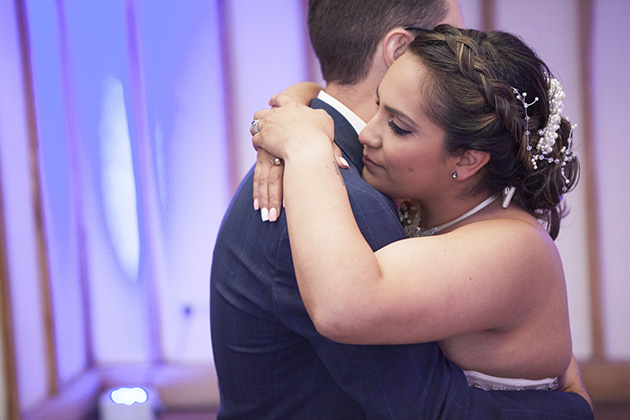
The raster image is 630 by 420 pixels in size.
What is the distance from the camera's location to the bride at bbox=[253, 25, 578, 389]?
1.00m

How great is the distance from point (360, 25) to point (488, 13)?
2.15 meters

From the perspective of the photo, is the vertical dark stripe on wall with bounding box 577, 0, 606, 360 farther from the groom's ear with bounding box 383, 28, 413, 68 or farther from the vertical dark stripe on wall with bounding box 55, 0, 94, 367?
the vertical dark stripe on wall with bounding box 55, 0, 94, 367

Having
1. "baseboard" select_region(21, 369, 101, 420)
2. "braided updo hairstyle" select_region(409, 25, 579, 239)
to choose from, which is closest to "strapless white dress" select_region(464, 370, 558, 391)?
"braided updo hairstyle" select_region(409, 25, 579, 239)

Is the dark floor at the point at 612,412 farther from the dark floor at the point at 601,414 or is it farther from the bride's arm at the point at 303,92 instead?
the bride's arm at the point at 303,92

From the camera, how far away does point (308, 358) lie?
1.27 metres

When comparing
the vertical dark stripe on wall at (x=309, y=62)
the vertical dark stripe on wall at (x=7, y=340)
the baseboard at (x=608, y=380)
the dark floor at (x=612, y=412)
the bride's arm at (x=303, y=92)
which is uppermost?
the vertical dark stripe on wall at (x=309, y=62)

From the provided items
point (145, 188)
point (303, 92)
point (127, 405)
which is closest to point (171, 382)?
point (127, 405)

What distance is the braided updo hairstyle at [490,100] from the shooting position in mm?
1172

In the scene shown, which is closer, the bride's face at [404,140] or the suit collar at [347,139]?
the bride's face at [404,140]

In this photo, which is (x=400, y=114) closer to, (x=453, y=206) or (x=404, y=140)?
(x=404, y=140)

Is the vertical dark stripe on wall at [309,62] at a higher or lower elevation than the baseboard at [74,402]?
higher

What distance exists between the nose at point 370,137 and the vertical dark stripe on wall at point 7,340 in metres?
1.98

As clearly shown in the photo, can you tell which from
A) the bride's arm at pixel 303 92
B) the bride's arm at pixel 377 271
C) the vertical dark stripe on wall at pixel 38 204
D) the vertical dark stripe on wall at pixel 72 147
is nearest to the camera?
the bride's arm at pixel 377 271

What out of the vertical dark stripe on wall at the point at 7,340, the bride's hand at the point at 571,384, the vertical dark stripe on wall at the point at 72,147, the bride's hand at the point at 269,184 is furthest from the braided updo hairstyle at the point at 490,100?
the vertical dark stripe on wall at the point at 72,147
